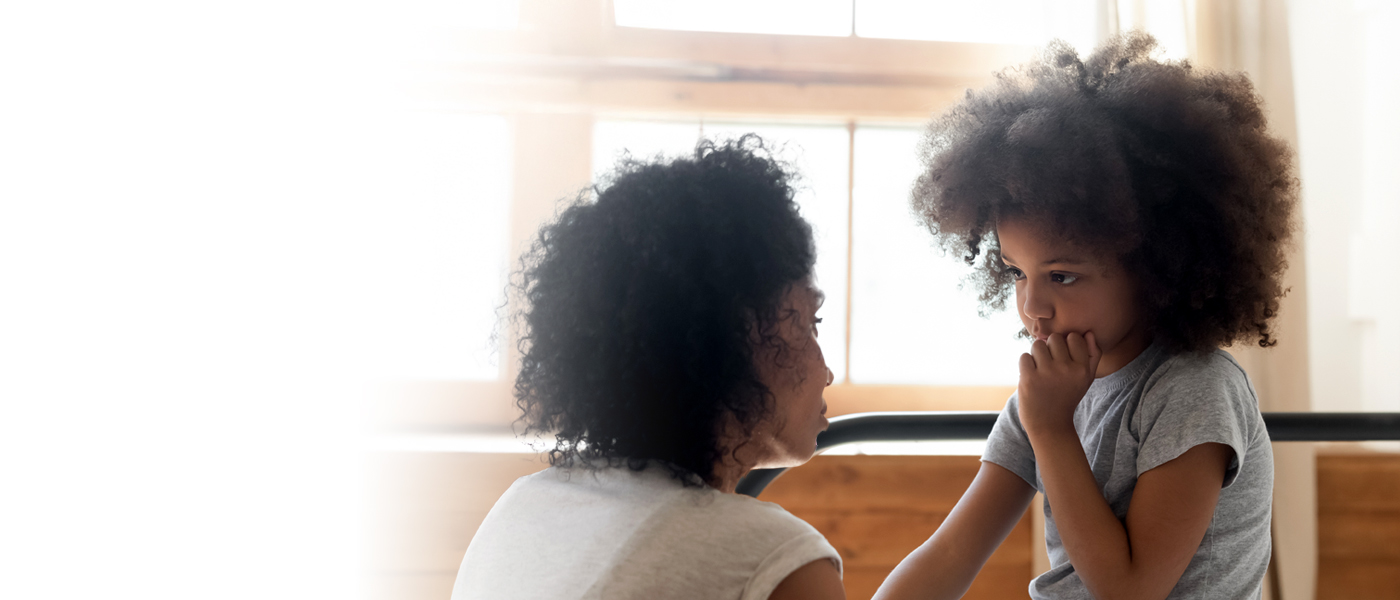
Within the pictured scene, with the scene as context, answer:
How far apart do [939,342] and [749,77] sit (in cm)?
94

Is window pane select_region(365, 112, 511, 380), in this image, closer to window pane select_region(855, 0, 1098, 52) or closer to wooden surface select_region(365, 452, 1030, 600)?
wooden surface select_region(365, 452, 1030, 600)

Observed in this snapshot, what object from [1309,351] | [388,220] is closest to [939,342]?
[1309,351]

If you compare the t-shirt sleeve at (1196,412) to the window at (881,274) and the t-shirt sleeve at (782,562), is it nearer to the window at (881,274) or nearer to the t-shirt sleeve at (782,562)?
the t-shirt sleeve at (782,562)

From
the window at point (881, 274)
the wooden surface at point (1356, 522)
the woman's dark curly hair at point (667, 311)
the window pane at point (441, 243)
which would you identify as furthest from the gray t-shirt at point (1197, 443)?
the wooden surface at point (1356, 522)

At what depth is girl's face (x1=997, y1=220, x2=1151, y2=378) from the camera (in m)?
0.90

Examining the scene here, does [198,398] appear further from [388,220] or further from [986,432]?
[986,432]

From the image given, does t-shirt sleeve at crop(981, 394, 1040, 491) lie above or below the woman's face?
below

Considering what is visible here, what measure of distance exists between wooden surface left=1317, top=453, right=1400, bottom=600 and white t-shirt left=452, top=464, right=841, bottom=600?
7.80 feet

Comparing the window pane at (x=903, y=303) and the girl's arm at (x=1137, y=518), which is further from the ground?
the window pane at (x=903, y=303)

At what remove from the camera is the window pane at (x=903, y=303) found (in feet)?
8.07

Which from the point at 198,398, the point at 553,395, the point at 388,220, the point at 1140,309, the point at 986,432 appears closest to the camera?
the point at 553,395

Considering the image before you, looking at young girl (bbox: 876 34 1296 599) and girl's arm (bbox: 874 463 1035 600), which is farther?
girl's arm (bbox: 874 463 1035 600)

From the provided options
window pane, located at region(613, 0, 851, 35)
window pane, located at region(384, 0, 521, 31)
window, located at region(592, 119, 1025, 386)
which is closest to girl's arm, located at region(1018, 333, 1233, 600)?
window, located at region(592, 119, 1025, 386)

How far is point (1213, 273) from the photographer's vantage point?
904mm
